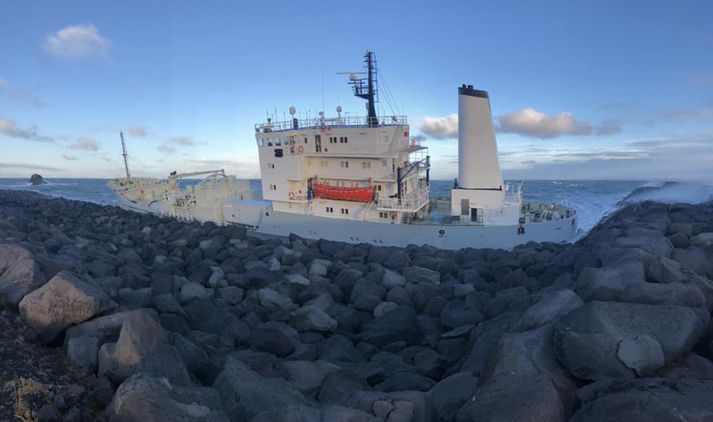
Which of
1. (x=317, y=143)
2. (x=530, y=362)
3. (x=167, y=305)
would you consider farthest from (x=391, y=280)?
(x=317, y=143)

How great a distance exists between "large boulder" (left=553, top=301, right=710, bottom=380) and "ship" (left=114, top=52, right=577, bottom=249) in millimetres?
12359

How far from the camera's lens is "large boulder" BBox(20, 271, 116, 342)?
200 inches

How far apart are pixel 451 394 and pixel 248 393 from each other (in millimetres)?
2296

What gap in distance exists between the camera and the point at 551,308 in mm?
4957

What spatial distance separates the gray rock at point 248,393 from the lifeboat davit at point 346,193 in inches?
548

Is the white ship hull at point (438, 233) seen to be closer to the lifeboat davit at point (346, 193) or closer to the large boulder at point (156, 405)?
the lifeboat davit at point (346, 193)

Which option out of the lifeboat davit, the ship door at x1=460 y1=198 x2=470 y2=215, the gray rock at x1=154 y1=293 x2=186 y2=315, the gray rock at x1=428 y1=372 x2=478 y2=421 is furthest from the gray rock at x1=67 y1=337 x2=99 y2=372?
the ship door at x1=460 y1=198 x2=470 y2=215

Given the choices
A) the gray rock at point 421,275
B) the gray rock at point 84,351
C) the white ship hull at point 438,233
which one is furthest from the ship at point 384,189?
the gray rock at point 84,351

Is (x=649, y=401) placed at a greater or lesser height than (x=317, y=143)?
lesser

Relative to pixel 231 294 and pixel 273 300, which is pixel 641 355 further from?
pixel 231 294

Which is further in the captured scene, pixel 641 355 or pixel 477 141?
pixel 477 141

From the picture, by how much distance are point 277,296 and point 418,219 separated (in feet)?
35.5

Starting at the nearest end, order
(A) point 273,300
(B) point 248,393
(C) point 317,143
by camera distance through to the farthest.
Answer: (B) point 248,393, (A) point 273,300, (C) point 317,143

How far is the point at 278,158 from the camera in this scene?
20312 mm
